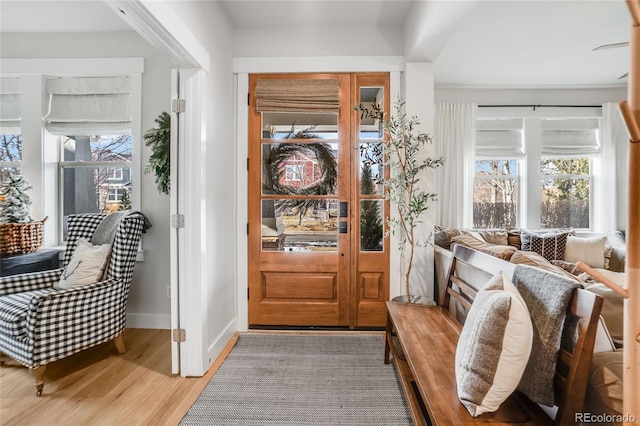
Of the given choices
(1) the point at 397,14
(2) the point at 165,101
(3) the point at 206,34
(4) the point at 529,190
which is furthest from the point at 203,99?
(4) the point at 529,190

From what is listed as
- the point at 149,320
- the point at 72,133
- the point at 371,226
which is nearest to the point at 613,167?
the point at 371,226

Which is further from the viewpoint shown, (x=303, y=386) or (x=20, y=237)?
(x=20, y=237)

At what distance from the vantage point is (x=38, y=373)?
71.6 inches

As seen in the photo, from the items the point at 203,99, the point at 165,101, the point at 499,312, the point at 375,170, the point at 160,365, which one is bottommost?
the point at 160,365

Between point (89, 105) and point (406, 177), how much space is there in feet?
9.83

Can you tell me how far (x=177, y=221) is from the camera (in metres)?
1.97

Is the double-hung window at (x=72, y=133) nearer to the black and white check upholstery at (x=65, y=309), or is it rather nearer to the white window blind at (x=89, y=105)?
the white window blind at (x=89, y=105)

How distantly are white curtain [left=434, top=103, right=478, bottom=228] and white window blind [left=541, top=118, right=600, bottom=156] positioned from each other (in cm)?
110

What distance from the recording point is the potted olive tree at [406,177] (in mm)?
2365

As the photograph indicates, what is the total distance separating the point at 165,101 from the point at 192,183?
1296 millimetres

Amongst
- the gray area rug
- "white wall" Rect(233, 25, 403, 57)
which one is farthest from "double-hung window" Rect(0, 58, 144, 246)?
the gray area rug

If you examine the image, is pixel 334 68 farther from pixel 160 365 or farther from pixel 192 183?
pixel 160 365

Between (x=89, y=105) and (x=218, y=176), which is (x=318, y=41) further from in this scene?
(x=89, y=105)

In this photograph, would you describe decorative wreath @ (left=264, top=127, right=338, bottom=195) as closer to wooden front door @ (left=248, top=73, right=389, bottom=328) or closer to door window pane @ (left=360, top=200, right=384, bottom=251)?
wooden front door @ (left=248, top=73, right=389, bottom=328)
